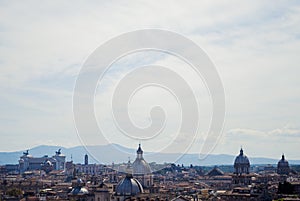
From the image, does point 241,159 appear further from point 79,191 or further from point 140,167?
point 79,191

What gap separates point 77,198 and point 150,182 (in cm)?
1115

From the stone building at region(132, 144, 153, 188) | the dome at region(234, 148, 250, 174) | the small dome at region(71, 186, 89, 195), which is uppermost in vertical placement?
the dome at region(234, 148, 250, 174)

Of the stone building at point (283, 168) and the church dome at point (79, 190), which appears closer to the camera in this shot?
the church dome at point (79, 190)

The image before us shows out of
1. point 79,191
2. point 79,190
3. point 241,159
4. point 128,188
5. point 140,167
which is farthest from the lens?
point 241,159

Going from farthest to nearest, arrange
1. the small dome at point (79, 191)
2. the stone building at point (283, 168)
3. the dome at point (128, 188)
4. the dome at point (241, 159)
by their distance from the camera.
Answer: the stone building at point (283, 168) < the dome at point (241, 159) < the small dome at point (79, 191) < the dome at point (128, 188)

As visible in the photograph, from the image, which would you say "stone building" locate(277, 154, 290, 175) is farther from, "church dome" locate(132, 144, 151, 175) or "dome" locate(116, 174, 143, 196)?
"dome" locate(116, 174, 143, 196)

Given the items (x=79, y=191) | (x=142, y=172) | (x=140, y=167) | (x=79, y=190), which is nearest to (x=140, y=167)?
(x=140, y=167)

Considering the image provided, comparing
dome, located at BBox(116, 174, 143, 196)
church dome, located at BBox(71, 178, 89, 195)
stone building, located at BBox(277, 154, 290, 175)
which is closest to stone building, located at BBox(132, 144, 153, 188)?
church dome, located at BBox(71, 178, 89, 195)

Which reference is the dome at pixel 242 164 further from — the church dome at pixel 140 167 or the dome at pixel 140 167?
the dome at pixel 140 167

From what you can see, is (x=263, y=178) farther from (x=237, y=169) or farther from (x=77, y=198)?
(x=77, y=198)

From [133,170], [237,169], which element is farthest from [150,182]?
[237,169]

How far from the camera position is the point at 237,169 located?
233 feet

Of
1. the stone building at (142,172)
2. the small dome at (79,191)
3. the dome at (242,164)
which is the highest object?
the dome at (242,164)

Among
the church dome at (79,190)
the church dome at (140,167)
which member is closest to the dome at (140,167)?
the church dome at (140,167)
